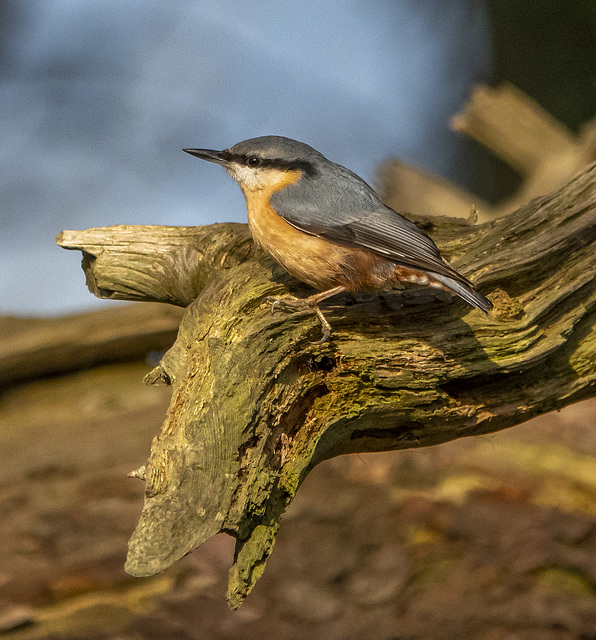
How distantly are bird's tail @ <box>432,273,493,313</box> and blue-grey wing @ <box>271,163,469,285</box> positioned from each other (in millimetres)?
39

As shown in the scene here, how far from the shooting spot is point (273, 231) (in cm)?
208

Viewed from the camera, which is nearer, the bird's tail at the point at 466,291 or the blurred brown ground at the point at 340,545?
the bird's tail at the point at 466,291

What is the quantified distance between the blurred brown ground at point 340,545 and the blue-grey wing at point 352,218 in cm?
Answer: 196

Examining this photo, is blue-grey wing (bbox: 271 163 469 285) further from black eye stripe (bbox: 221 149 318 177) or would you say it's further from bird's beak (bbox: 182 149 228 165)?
bird's beak (bbox: 182 149 228 165)

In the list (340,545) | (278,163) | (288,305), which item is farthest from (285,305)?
(340,545)

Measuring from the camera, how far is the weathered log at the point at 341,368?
67.1 inches

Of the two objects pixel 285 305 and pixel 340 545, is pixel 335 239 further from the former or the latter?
pixel 340 545

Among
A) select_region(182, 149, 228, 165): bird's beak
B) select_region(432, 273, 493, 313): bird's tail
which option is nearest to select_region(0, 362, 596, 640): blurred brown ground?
select_region(432, 273, 493, 313): bird's tail

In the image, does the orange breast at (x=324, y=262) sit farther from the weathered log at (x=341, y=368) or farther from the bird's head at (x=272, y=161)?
the bird's head at (x=272, y=161)

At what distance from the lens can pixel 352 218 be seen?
2.05 metres

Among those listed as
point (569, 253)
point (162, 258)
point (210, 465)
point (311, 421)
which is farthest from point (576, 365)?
point (162, 258)

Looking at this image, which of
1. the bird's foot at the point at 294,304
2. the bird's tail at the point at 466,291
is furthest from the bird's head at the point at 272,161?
the bird's tail at the point at 466,291

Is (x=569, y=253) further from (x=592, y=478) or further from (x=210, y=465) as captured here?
(x=592, y=478)

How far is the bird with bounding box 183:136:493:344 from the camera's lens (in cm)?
195
